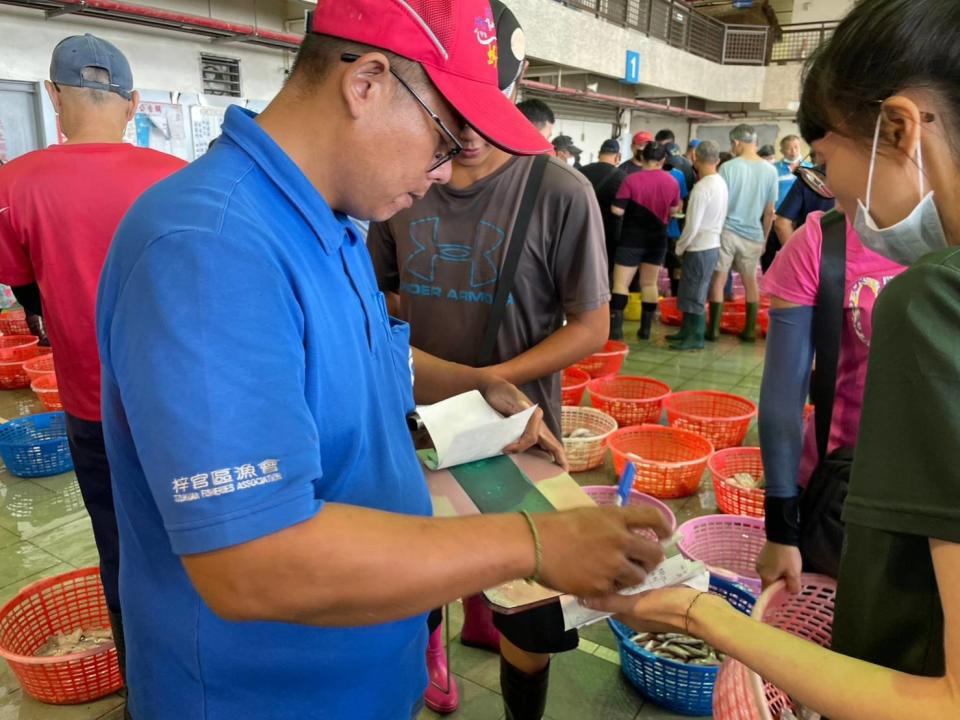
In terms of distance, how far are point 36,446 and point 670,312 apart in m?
6.49

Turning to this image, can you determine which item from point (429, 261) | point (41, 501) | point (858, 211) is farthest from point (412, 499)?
point (41, 501)

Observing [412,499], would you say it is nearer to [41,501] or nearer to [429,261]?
[429,261]

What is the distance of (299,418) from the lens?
751mm

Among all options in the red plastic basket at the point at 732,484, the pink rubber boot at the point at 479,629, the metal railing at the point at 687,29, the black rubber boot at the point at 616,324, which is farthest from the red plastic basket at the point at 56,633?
the metal railing at the point at 687,29

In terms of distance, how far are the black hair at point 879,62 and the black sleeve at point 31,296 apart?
2501 mm

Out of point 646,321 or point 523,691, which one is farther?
point 646,321

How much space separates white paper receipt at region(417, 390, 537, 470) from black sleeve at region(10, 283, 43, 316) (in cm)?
171

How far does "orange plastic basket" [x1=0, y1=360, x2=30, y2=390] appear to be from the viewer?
5.41m

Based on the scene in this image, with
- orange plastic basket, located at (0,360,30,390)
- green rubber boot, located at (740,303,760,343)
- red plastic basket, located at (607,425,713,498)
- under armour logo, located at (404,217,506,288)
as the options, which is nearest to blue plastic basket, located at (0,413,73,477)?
orange plastic basket, located at (0,360,30,390)

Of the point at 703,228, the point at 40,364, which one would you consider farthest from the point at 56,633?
the point at 703,228

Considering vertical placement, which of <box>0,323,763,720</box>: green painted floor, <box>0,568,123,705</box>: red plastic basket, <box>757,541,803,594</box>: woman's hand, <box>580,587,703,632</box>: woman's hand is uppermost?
<box>580,587,703,632</box>: woman's hand

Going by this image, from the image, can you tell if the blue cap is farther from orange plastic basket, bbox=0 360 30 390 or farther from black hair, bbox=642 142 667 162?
black hair, bbox=642 142 667 162

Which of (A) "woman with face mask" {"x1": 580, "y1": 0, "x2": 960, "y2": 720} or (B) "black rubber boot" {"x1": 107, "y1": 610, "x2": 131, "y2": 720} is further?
(B) "black rubber boot" {"x1": 107, "y1": 610, "x2": 131, "y2": 720}

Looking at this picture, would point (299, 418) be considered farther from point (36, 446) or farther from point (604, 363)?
point (604, 363)
